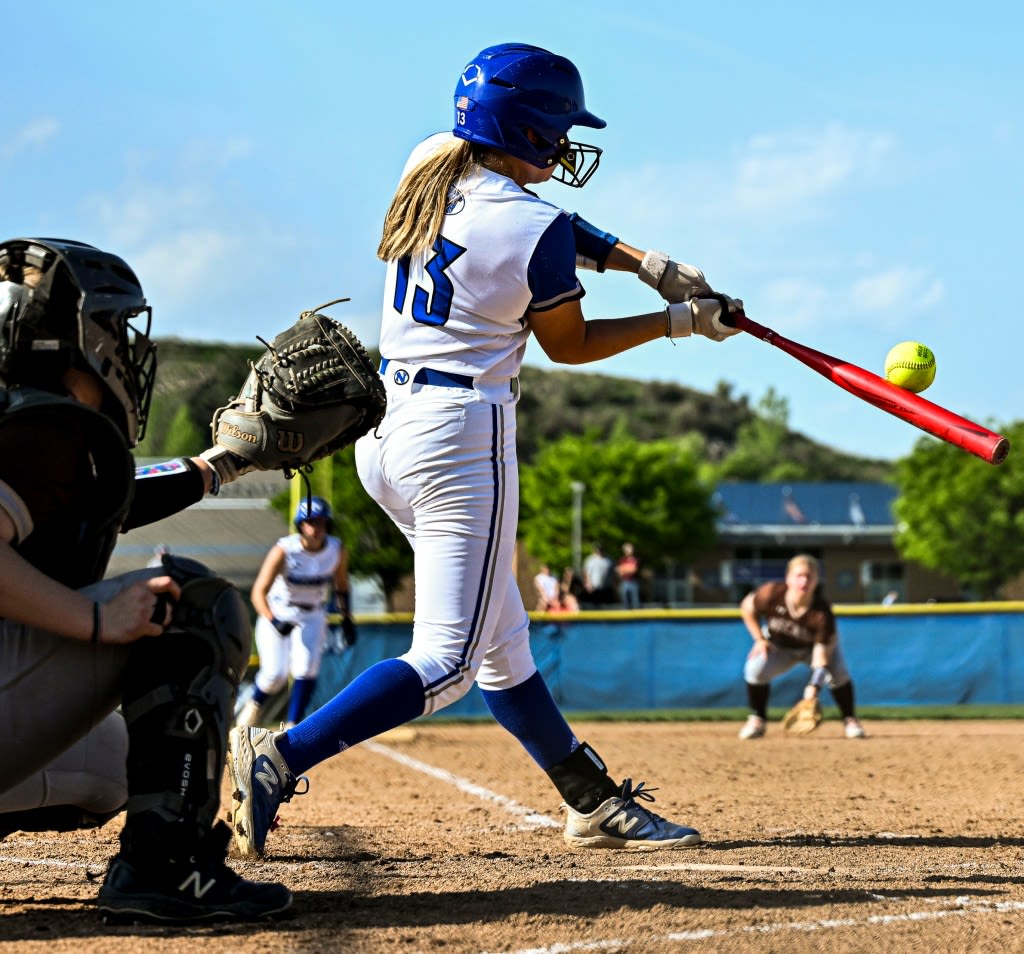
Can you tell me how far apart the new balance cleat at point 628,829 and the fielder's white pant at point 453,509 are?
752 millimetres

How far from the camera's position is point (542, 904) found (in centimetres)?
318

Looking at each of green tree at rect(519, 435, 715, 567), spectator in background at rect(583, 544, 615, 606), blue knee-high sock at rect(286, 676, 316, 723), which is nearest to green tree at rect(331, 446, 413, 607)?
green tree at rect(519, 435, 715, 567)

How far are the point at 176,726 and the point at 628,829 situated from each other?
1.91m

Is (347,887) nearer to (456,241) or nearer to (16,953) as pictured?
(16,953)

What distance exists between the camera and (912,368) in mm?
4523

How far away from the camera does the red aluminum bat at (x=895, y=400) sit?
3852mm

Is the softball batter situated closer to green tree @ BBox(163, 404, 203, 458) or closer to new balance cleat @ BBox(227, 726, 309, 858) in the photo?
new balance cleat @ BBox(227, 726, 309, 858)

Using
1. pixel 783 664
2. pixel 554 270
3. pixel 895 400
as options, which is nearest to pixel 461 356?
pixel 554 270

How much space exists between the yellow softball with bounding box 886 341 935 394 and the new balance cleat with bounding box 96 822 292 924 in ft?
8.73

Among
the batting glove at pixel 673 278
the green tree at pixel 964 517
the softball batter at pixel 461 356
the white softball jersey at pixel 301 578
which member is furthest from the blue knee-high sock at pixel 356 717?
the green tree at pixel 964 517

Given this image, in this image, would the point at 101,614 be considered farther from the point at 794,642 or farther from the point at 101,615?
the point at 794,642

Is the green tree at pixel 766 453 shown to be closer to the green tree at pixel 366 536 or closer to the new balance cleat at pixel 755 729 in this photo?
the green tree at pixel 366 536

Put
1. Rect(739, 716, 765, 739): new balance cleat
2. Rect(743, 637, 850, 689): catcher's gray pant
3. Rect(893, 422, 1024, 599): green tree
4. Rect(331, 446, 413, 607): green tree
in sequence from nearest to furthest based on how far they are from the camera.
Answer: Rect(739, 716, 765, 739): new balance cleat
Rect(743, 637, 850, 689): catcher's gray pant
Rect(331, 446, 413, 607): green tree
Rect(893, 422, 1024, 599): green tree

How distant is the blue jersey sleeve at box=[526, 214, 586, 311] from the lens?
375 cm
